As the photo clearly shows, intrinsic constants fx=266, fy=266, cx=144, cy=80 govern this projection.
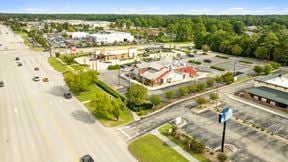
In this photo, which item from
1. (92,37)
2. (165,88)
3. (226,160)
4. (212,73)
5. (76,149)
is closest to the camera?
(226,160)

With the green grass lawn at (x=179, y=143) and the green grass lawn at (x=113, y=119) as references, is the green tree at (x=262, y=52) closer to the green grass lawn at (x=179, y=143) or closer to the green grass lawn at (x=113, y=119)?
the green grass lawn at (x=113, y=119)

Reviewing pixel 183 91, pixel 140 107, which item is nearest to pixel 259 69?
pixel 183 91

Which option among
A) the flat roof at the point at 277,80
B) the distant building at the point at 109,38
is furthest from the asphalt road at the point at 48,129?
the distant building at the point at 109,38

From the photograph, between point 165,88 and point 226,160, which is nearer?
point 226,160

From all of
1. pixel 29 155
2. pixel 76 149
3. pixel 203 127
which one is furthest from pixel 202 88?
pixel 29 155

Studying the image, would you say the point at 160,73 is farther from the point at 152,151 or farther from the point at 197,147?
the point at 197,147

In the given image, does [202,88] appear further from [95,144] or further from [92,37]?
[92,37]
